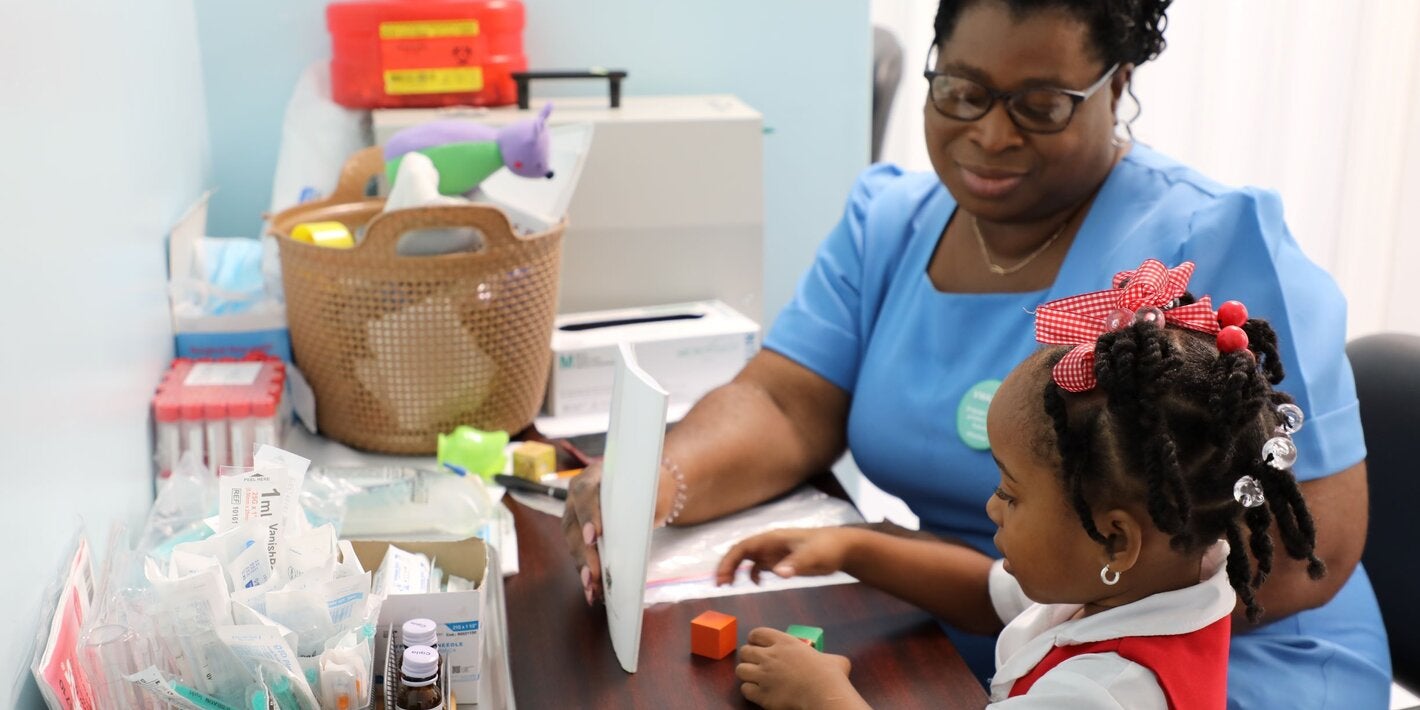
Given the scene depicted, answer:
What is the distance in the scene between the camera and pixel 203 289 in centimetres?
157

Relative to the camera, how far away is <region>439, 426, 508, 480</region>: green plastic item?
148 centimetres

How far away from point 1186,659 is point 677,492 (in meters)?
0.60

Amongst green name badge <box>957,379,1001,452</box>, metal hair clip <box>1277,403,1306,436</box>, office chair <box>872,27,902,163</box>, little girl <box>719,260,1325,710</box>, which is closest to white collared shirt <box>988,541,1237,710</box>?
little girl <box>719,260,1325,710</box>

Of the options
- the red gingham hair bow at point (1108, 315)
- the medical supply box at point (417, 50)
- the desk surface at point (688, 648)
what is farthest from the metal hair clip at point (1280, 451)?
the medical supply box at point (417, 50)

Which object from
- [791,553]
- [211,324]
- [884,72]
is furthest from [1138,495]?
[884,72]

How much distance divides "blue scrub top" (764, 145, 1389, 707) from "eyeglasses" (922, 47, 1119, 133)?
0.13 metres

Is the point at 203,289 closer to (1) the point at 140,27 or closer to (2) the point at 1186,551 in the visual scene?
(1) the point at 140,27

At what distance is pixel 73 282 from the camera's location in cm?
109

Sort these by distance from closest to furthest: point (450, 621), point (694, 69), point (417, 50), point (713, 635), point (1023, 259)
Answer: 1. point (450, 621)
2. point (713, 635)
3. point (1023, 259)
4. point (417, 50)
5. point (694, 69)

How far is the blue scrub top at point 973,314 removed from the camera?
120 centimetres

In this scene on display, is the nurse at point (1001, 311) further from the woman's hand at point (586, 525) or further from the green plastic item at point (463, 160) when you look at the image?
the green plastic item at point (463, 160)

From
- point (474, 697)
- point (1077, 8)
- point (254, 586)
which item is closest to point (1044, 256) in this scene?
point (1077, 8)

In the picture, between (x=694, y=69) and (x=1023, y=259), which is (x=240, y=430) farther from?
(x=694, y=69)

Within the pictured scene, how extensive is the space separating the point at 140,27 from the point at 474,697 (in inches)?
38.8
